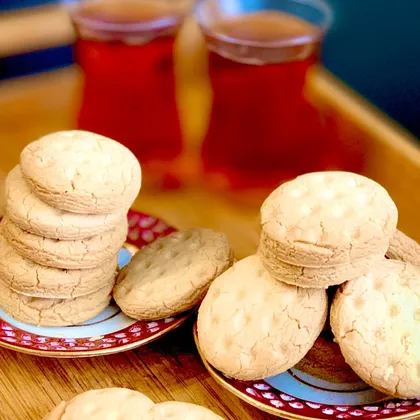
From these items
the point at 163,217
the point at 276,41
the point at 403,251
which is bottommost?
the point at 163,217

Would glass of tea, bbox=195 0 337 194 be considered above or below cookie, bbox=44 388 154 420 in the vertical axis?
above

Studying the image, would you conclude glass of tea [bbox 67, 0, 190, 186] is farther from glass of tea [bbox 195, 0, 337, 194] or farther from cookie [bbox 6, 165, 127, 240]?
cookie [bbox 6, 165, 127, 240]

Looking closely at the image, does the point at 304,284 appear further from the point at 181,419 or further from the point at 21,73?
the point at 21,73

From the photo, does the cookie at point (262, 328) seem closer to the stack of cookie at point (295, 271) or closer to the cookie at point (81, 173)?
the stack of cookie at point (295, 271)

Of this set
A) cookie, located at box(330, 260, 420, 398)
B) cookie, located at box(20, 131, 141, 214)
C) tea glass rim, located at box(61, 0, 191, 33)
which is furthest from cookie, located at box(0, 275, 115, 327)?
tea glass rim, located at box(61, 0, 191, 33)

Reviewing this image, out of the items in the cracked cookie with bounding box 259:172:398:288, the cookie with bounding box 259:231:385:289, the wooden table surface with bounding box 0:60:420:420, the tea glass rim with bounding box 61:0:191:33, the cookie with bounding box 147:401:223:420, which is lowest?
the wooden table surface with bounding box 0:60:420:420

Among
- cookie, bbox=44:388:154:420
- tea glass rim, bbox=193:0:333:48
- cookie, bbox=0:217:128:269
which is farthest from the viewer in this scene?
tea glass rim, bbox=193:0:333:48

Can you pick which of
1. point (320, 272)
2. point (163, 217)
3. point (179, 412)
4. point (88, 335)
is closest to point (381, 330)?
point (320, 272)

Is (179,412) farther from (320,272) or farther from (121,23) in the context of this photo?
(121,23)

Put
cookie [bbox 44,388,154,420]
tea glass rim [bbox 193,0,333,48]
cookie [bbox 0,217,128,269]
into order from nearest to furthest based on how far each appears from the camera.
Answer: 1. cookie [bbox 44,388,154,420]
2. cookie [bbox 0,217,128,269]
3. tea glass rim [bbox 193,0,333,48]
